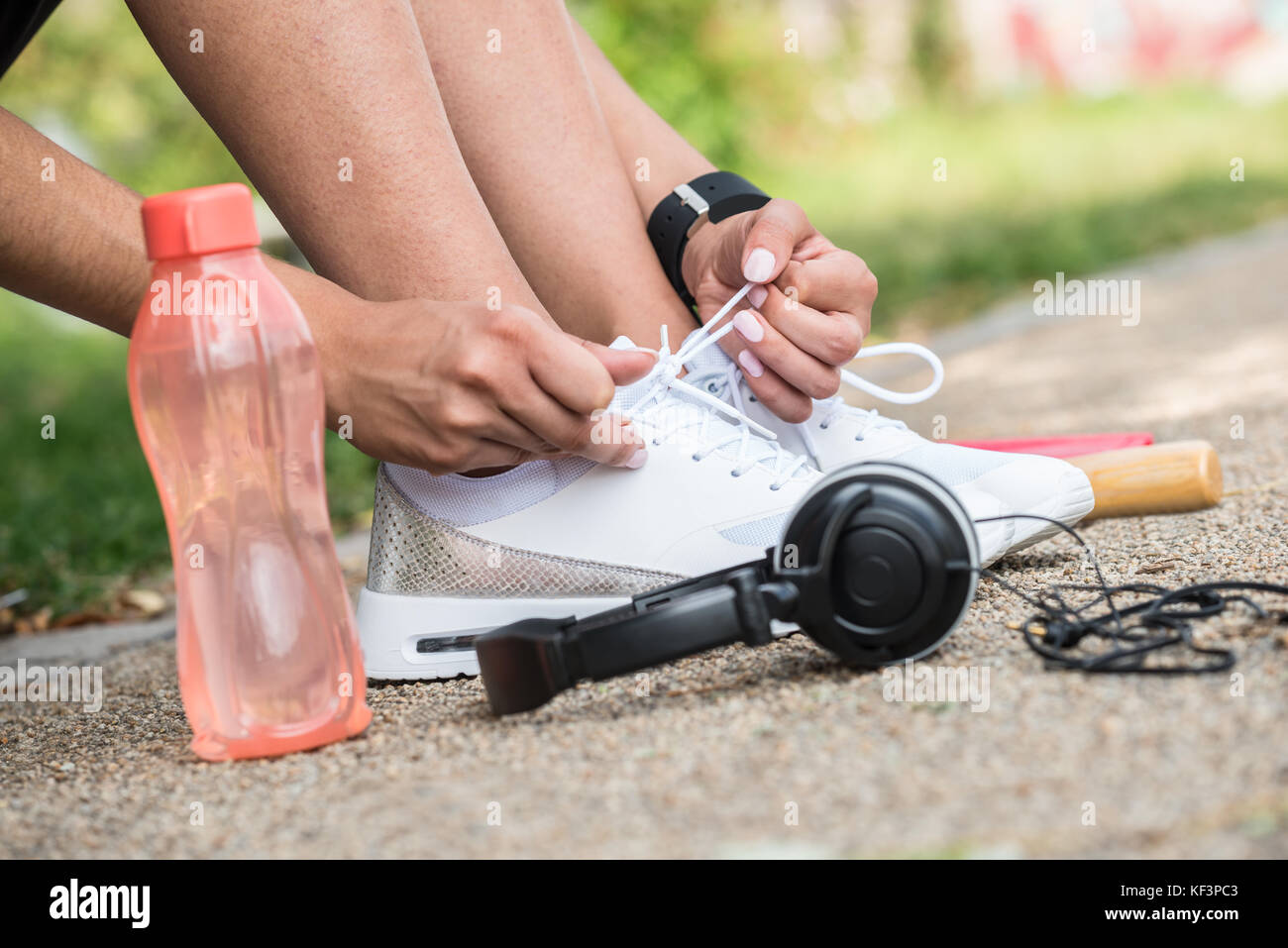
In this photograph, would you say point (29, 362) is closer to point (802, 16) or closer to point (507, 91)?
point (507, 91)

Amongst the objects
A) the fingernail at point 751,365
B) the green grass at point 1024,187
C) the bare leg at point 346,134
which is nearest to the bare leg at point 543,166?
the fingernail at point 751,365

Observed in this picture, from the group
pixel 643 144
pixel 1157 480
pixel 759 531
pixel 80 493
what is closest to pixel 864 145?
pixel 80 493

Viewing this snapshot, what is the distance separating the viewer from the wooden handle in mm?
1526

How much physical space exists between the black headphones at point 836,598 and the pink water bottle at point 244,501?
16cm

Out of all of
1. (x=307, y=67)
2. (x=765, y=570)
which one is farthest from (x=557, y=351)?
(x=307, y=67)

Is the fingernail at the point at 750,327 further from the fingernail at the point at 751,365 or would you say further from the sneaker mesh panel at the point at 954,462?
the sneaker mesh panel at the point at 954,462

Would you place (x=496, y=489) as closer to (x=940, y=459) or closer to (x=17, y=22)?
(x=940, y=459)

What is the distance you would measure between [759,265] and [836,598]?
1.40 ft

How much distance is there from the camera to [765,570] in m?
1.08

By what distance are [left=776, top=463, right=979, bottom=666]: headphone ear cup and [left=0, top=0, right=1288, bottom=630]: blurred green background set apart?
1489 millimetres

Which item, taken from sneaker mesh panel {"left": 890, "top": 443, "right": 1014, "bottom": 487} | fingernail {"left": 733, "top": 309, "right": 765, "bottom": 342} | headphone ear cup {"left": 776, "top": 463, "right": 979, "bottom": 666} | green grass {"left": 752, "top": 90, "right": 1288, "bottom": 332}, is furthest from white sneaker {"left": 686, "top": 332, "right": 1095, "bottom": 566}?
green grass {"left": 752, "top": 90, "right": 1288, "bottom": 332}

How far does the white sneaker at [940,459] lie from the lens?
1.30 m

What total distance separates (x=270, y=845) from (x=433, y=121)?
2.28 feet

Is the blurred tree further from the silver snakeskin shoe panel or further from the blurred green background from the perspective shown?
the silver snakeskin shoe panel
